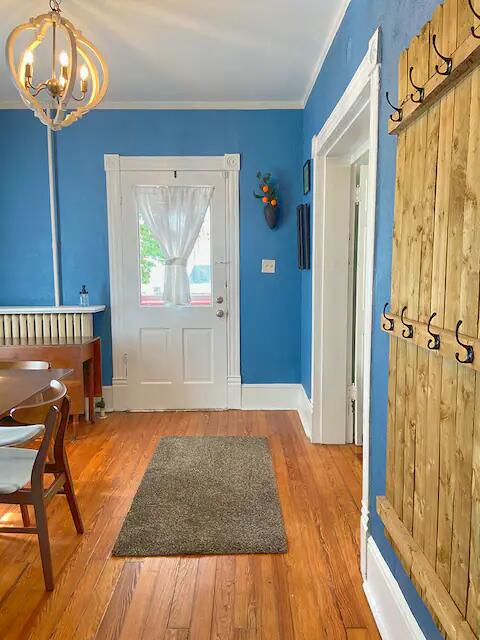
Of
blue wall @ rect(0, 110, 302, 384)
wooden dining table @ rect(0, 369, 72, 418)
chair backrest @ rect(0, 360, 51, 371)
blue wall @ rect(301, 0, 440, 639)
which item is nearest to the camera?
blue wall @ rect(301, 0, 440, 639)

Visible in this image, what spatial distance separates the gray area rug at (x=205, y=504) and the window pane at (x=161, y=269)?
1.36m

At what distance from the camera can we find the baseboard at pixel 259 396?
14.1ft

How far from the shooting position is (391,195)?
1.66 m

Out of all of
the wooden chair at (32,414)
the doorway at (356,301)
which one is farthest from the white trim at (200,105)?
the wooden chair at (32,414)

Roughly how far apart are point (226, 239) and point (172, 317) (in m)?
0.85

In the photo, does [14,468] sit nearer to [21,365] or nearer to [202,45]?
[21,365]

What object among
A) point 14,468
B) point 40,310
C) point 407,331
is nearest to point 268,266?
point 40,310

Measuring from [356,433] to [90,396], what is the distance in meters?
2.16

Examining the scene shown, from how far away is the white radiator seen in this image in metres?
3.96

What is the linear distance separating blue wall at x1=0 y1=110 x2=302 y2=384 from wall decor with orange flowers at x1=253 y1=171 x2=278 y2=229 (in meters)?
0.07

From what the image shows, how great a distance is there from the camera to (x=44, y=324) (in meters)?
3.97

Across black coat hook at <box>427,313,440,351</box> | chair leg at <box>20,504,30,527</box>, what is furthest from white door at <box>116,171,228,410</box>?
black coat hook at <box>427,313,440,351</box>

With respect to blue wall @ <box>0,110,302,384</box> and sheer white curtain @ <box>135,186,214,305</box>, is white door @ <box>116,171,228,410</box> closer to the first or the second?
sheer white curtain @ <box>135,186,214,305</box>

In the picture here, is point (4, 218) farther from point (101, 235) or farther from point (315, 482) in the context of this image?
point (315, 482)
